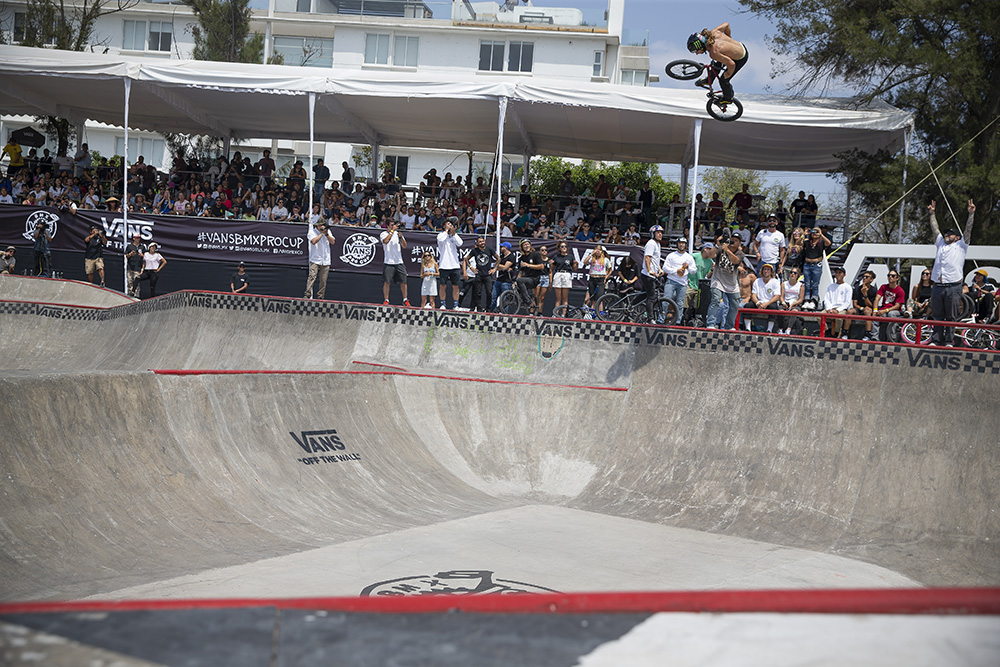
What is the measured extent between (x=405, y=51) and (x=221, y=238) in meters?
36.9

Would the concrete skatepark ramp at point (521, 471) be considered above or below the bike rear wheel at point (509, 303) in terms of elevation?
below

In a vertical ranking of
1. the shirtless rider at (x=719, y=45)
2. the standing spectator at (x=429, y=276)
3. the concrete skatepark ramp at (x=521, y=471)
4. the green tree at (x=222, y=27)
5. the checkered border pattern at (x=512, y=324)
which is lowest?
the concrete skatepark ramp at (x=521, y=471)

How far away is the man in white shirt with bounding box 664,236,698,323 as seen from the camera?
1366cm

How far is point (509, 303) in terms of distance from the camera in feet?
49.4

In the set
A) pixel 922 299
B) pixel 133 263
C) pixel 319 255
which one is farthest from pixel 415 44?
pixel 922 299

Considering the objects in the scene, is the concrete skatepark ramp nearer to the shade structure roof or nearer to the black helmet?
the black helmet

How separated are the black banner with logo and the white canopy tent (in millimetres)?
2817

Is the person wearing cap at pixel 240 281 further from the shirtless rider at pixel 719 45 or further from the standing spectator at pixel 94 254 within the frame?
the shirtless rider at pixel 719 45

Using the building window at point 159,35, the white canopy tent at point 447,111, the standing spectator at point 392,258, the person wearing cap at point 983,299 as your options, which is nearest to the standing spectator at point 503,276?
the standing spectator at point 392,258

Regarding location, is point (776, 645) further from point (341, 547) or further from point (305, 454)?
point (305, 454)

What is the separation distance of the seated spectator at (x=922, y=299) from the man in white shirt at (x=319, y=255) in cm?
1119

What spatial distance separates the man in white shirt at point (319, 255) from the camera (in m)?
16.7

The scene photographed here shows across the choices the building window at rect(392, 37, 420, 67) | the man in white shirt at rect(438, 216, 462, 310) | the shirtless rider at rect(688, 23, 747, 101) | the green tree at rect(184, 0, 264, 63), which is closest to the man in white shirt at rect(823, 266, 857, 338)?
the shirtless rider at rect(688, 23, 747, 101)

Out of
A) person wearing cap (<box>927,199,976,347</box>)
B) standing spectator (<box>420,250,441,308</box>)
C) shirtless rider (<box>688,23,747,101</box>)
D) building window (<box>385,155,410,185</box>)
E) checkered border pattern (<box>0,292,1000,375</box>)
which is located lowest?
checkered border pattern (<box>0,292,1000,375</box>)
